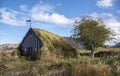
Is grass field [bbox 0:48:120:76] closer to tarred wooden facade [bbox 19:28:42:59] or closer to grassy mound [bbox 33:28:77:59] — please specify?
grassy mound [bbox 33:28:77:59]

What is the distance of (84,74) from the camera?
1134cm

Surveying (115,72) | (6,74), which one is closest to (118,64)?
(115,72)

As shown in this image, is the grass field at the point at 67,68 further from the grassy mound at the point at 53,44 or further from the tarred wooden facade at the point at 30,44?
the tarred wooden facade at the point at 30,44

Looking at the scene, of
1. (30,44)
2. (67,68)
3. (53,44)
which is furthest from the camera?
(30,44)

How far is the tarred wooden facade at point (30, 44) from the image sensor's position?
93.2 ft

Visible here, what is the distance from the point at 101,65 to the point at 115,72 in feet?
2.07

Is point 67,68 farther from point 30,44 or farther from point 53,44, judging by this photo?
point 30,44

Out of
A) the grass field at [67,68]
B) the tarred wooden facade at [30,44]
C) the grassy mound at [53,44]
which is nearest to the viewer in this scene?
the grass field at [67,68]

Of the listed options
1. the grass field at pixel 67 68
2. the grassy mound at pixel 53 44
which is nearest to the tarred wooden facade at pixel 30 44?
the grassy mound at pixel 53 44

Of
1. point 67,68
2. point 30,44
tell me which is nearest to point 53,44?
point 30,44

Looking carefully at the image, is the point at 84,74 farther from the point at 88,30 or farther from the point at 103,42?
the point at 103,42

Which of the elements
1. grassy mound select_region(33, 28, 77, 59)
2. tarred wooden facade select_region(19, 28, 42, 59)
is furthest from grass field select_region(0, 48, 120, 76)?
tarred wooden facade select_region(19, 28, 42, 59)

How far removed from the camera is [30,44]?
3048cm

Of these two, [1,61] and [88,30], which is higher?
[88,30]
